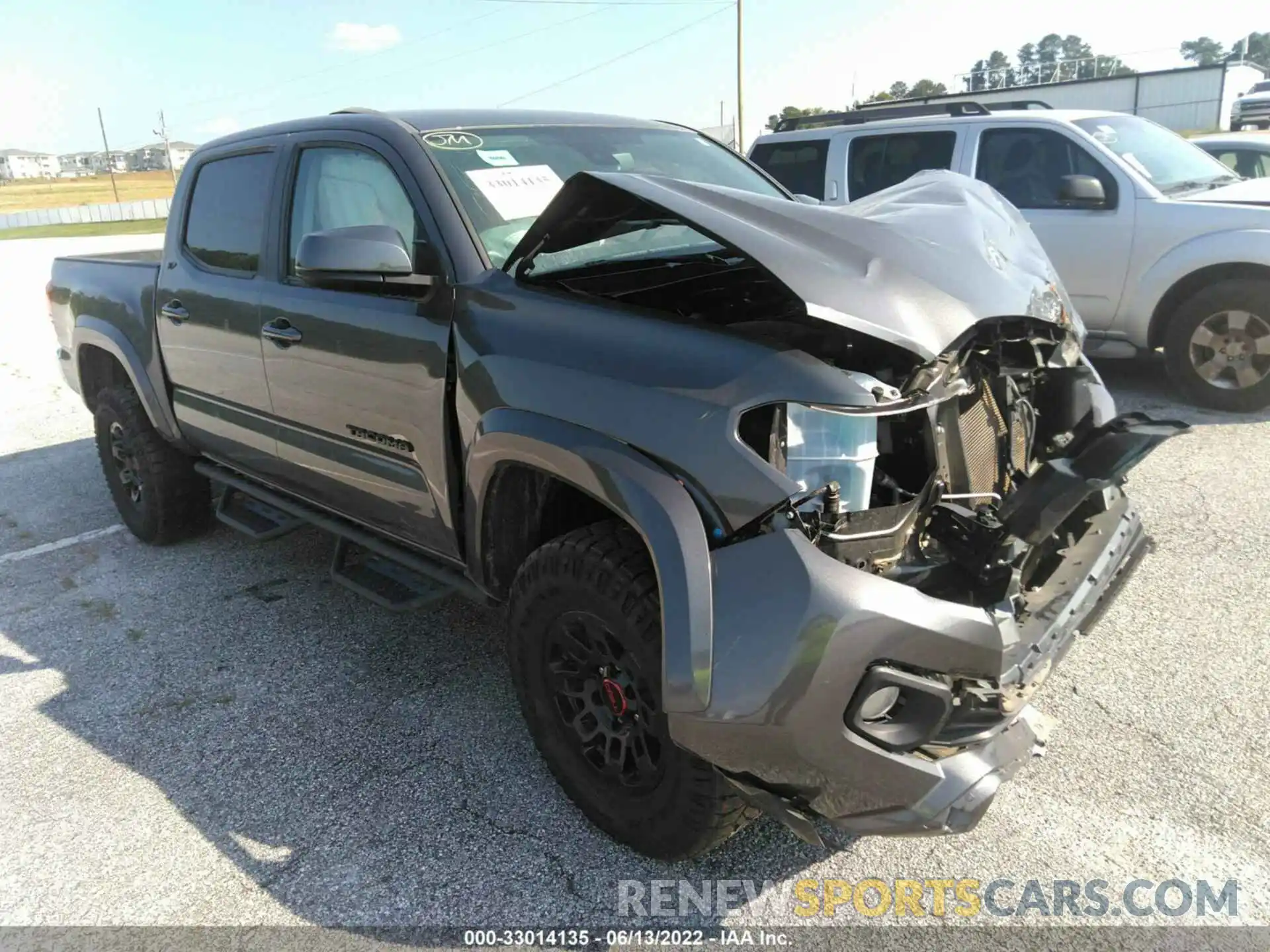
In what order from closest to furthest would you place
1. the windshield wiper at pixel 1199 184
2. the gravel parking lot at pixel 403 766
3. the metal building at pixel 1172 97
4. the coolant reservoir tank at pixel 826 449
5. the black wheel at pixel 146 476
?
the coolant reservoir tank at pixel 826 449 → the gravel parking lot at pixel 403 766 → the black wheel at pixel 146 476 → the windshield wiper at pixel 1199 184 → the metal building at pixel 1172 97

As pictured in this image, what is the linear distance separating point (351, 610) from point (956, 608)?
2.93 m

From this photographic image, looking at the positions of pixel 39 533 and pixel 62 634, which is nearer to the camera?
pixel 62 634

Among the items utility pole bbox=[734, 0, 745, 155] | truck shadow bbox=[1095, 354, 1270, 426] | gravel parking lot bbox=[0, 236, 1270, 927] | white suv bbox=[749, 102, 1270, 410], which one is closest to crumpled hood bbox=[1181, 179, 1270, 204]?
white suv bbox=[749, 102, 1270, 410]

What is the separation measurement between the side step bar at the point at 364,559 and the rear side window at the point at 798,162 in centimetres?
532

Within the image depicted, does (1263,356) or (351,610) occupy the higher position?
(1263,356)

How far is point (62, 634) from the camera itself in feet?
13.6

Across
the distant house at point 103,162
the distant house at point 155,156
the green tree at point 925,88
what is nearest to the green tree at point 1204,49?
the green tree at point 925,88

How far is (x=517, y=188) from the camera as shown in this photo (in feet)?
10.2

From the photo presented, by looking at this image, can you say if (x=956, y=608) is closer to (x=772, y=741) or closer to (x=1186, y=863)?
(x=772, y=741)

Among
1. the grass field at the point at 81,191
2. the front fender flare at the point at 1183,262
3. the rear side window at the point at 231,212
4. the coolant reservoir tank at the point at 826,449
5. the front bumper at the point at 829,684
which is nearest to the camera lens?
the front bumper at the point at 829,684

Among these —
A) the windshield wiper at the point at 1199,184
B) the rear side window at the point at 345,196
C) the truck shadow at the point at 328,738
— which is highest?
the rear side window at the point at 345,196

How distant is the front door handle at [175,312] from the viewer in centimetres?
420

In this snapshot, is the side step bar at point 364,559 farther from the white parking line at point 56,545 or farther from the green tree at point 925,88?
the green tree at point 925,88

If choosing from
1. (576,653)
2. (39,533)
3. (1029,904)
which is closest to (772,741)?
(576,653)
